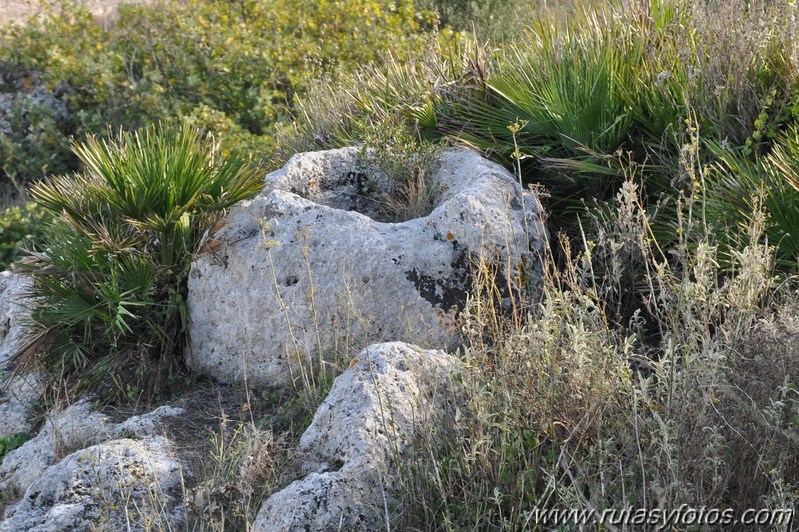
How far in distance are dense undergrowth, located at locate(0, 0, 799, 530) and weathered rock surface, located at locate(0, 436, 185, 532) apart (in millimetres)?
829

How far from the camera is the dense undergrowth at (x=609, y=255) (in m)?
3.12

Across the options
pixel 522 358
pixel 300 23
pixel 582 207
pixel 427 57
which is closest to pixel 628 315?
pixel 582 207

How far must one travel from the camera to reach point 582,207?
17.5 feet

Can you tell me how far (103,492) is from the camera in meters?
3.64

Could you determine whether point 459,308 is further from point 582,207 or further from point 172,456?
point 172,456

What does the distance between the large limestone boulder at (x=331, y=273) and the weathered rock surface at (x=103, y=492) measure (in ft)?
3.22

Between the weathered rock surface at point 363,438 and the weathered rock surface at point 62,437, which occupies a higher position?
the weathered rock surface at point 363,438

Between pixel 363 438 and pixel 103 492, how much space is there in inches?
43.7

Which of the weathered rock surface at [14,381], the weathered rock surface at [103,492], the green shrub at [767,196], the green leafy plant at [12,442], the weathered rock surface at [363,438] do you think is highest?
the green shrub at [767,196]

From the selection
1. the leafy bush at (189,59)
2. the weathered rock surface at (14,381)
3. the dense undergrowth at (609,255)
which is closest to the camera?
the dense undergrowth at (609,255)

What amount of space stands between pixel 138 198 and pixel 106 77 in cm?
671

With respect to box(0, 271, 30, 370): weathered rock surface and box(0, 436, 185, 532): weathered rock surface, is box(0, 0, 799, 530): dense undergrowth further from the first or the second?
box(0, 436, 185, 532): weathered rock surface

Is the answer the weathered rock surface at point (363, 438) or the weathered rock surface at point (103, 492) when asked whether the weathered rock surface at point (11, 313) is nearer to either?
the weathered rock surface at point (103, 492)

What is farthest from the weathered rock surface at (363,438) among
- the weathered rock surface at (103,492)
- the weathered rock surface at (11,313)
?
the weathered rock surface at (11,313)
